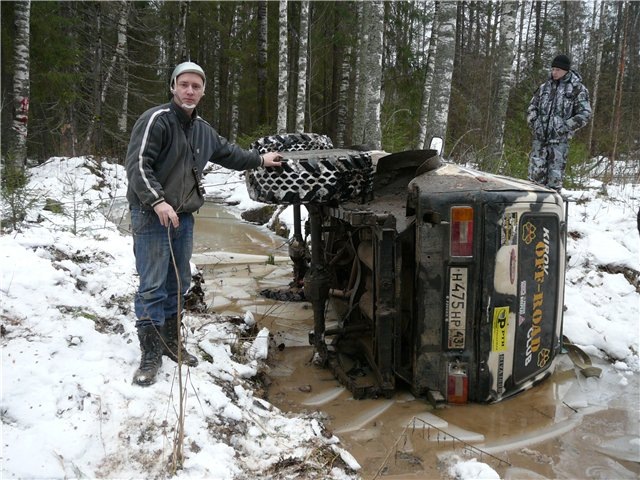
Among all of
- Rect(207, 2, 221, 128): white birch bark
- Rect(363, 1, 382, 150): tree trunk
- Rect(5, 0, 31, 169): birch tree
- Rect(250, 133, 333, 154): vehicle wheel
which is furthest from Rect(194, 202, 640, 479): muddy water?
Rect(207, 2, 221, 128): white birch bark

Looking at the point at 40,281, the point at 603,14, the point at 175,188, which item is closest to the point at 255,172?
the point at 175,188

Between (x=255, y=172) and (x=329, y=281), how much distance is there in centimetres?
95

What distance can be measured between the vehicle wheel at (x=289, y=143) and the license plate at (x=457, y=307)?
1804 millimetres

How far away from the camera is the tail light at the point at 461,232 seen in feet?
10.0

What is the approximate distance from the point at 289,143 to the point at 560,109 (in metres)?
Result: 3.26

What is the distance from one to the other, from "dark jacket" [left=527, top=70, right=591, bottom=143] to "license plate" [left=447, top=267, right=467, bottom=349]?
347 centimetres

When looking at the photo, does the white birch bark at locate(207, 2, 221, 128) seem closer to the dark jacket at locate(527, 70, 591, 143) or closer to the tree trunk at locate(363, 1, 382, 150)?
the tree trunk at locate(363, 1, 382, 150)

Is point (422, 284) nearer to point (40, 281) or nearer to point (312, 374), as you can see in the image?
point (312, 374)

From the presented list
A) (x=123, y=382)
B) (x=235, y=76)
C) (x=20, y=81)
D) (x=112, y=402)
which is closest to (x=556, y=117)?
(x=123, y=382)

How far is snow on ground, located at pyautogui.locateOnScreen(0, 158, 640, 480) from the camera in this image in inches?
88.0

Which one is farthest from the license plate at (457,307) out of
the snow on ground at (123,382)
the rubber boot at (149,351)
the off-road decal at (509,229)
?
the rubber boot at (149,351)

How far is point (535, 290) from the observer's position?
3254mm

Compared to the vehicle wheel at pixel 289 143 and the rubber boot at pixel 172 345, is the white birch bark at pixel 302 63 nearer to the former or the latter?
the vehicle wheel at pixel 289 143

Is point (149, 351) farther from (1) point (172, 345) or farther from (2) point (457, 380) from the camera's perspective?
(2) point (457, 380)
